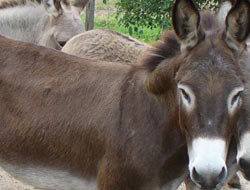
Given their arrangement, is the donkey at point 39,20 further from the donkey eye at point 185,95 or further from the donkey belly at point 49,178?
the donkey eye at point 185,95

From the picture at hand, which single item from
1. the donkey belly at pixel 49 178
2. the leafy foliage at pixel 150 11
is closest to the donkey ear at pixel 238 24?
the donkey belly at pixel 49 178

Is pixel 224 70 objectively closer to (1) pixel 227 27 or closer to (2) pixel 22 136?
(1) pixel 227 27

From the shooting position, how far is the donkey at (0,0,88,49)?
6242 mm

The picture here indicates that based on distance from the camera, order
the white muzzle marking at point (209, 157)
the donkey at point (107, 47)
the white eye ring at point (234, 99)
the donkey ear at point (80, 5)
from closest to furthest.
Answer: the white muzzle marking at point (209, 157), the white eye ring at point (234, 99), the donkey at point (107, 47), the donkey ear at point (80, 5)

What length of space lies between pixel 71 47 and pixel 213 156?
2.82 m

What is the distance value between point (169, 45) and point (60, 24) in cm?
321

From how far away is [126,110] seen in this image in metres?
3.39

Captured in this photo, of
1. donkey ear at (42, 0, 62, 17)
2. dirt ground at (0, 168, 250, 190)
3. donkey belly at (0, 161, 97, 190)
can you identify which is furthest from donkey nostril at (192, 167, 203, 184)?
donkey ear at (42, 0, 62, 17)

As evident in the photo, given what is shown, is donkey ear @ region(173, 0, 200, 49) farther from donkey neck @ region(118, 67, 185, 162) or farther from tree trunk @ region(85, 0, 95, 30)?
tree trunk @ region(85, 0, 95, 30)

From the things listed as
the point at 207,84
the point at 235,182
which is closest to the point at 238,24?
the point at 207,84

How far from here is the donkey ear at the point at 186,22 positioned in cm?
298

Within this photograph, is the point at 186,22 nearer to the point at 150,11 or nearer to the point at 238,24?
the point at 238,24

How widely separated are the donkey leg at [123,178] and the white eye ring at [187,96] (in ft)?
2.04

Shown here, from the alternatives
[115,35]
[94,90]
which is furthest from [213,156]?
[115,35]
